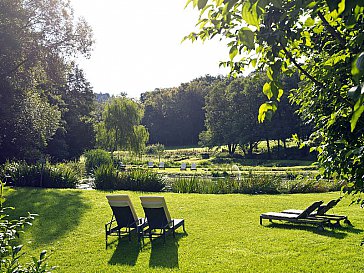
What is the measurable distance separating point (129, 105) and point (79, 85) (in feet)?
46.4

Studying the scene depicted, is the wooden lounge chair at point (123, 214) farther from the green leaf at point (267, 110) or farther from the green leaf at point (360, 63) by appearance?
the green leaf at point (360, 63)

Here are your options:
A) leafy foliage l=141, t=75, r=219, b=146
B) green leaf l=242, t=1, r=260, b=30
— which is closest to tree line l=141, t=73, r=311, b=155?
leafy foliage l=141, t=75, r=219, b=146

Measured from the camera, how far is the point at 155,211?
7.92 metres

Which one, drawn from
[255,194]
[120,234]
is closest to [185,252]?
[120,234]

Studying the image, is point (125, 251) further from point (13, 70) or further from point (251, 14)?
point (13, 70)

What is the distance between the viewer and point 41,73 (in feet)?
63.7

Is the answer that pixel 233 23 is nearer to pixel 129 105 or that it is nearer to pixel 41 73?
pixel 41 73

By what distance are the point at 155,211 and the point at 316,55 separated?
5443 millimetres

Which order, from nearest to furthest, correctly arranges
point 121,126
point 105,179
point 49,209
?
point 49,209 < point 105,179 < point 121,126

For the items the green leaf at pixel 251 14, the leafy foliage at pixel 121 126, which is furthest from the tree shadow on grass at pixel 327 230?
the leafy foliage at pixel 121 126

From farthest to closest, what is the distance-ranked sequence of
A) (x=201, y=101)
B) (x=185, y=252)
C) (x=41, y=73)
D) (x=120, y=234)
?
(x=201, y=101)
(x=41, y=73)
(x=120, y=234)
(x=185, y=252)

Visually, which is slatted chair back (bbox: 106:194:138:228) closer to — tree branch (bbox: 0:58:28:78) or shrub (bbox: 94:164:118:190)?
shrub (bbox: 94:164:118:190)

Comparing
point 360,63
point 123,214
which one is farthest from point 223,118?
point 360,63

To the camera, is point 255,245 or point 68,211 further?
point 68,211
